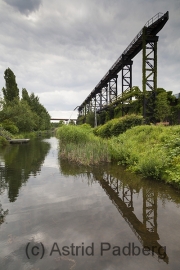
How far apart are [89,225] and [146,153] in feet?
19.6

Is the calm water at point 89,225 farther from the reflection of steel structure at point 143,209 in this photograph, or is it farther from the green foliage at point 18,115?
the green foliage at point 18,115

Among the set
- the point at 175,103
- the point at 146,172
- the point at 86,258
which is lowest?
the point at 86,258

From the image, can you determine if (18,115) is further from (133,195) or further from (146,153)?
(133,195)

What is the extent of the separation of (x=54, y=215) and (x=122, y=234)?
1.82 meters

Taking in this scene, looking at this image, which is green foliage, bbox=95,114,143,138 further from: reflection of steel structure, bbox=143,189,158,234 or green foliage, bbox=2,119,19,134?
green foliage, bbox=2,119,19,134

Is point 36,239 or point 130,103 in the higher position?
point 130,103

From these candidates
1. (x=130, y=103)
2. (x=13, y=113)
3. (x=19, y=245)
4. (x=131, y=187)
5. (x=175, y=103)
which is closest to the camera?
(x=19, y=245)

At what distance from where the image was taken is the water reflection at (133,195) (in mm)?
3672

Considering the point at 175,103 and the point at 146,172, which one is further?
the point at 175,103

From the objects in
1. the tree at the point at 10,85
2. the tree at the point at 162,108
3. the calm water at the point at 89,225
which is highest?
the tree at the point at 10,85

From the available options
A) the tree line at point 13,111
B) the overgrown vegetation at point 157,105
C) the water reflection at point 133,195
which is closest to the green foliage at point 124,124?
the overgrown vegetation at point 157,105

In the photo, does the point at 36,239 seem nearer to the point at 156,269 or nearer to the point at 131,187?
the point at 156,269

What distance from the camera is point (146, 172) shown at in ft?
25.6

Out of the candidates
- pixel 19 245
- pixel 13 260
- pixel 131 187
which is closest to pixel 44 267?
pixel 13 260
